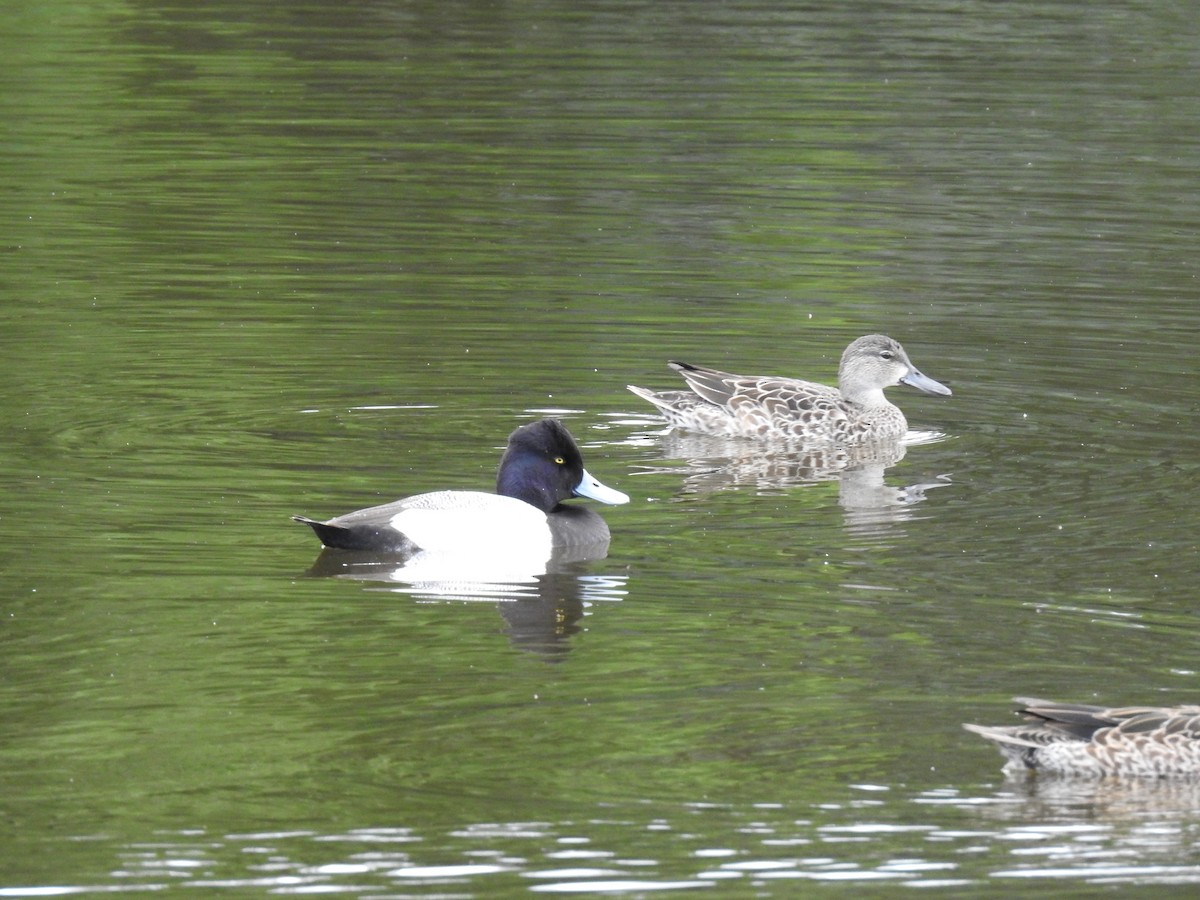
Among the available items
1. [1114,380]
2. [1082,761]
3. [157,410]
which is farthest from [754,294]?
[1082,761]

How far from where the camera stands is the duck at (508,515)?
465 inches

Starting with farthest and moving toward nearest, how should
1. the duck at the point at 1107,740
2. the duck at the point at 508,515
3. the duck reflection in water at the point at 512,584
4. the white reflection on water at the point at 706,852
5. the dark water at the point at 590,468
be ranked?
the duck at the point at 508,515, the duck reflection in water at the point at 512,584, the duck at the point at 1107,740, the dark water at the point at 590,468, the white reflection on water at the point at 706,852

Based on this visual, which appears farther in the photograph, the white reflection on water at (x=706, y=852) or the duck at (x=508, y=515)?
the duck at (x=508, y=515)

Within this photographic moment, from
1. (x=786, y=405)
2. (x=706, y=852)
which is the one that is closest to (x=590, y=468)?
(x=786, y=405)

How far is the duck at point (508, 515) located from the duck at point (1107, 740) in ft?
13.1

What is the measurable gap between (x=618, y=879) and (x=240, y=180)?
17054 millimetres

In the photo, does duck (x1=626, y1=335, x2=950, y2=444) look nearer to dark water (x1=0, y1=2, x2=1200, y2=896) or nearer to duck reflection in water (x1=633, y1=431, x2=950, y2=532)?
duck reflection in water (x1=633, y1=431, x2=950, y2=532)

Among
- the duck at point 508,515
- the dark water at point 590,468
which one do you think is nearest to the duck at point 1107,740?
the dark water at point 590,468

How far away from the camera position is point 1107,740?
8.45 metres

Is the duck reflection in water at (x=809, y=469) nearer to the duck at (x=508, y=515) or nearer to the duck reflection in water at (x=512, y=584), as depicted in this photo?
the duck at (x=508, y=515)

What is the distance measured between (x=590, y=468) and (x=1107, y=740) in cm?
591

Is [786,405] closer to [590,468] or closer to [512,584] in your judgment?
[590,468]

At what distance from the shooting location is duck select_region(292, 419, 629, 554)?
465 inches

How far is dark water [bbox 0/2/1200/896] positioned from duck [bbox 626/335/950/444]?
0.28 meters
